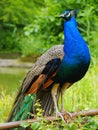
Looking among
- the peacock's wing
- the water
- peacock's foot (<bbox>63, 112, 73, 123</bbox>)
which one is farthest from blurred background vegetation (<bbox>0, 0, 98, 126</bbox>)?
the peacock's wing

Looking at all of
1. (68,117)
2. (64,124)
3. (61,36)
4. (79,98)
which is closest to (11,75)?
(61,36)

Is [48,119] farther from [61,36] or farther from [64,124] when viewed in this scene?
[61,36]

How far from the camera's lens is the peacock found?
3.65 meters

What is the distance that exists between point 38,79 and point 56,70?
0.46 feet

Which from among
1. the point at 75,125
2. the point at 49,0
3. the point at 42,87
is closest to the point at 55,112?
the point at 42,87

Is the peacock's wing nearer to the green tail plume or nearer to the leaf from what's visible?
the green tail plume

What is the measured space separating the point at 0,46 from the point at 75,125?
21.3m

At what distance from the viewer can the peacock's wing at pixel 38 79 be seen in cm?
370

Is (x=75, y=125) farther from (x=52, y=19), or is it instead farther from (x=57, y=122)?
(x=52, y=19)

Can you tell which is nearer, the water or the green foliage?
the green foliage

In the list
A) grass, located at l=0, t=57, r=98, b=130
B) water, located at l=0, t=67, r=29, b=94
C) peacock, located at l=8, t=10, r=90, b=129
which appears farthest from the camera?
water, located at l=0, t=67, r=29, b=94

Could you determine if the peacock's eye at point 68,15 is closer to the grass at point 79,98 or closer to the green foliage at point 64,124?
the green foliage at point 64,124

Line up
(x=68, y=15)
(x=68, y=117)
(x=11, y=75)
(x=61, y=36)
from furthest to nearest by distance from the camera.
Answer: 1. (x=11, y=75)
2. (x=61, y=36)
3. (x=68, y=15)
4. (x=68, y=117)

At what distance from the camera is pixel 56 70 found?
3701mm
